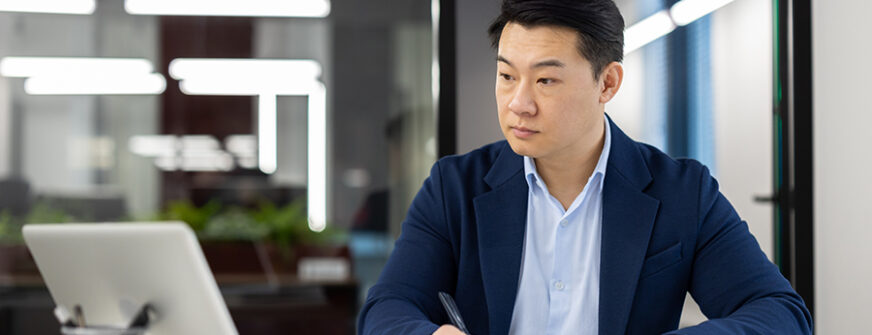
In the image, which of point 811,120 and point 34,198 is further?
point 34,198

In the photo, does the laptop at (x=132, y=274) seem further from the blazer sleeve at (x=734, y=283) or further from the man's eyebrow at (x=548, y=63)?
the blazer sleeve at (x=734, y=283)

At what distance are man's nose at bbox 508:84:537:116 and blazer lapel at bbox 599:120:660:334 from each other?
215 millimetres

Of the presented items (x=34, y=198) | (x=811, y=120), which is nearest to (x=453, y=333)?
(x=811, y=120)

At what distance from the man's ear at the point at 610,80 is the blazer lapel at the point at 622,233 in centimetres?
10

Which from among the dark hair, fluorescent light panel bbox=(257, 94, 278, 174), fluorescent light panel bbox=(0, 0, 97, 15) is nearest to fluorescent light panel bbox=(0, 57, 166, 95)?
fluorescent light panel bbox=(0, 0, 97, 15)

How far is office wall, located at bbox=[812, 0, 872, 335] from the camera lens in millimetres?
2217

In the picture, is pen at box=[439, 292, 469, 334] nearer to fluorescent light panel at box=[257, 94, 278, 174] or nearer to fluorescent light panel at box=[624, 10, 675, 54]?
fluorescent light panel at box=[624, 10, 675, 54]

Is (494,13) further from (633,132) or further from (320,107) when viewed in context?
(320,107)

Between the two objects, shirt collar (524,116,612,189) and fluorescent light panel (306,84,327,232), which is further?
fluorescent light panel (306,84,327,232)

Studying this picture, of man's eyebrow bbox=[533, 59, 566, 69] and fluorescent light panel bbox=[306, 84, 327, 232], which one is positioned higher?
man's eyebrow bbox=[533, 59, 566, 69]

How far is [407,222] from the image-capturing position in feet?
4.48

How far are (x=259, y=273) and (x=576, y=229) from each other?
13.9 ft

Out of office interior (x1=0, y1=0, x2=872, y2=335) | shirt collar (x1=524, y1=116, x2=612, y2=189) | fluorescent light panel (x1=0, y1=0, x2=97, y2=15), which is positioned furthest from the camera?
fluorescent light panel (x1=0, y1=0, x2=97, y2=15)

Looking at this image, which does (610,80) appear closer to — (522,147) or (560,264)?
(522,147)
